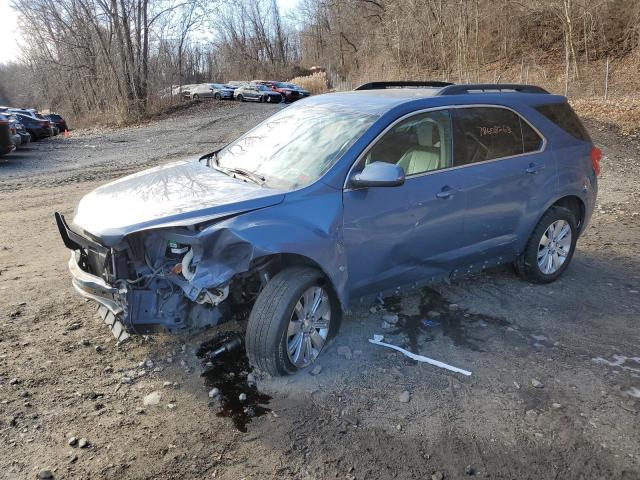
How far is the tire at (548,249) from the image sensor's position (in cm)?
507

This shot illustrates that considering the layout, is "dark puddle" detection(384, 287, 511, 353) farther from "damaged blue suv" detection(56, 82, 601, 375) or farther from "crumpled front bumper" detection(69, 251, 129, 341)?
"crumpled front bumper" detection(69, 251, 129, 341)

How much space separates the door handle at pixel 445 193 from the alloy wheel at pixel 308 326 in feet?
3.96

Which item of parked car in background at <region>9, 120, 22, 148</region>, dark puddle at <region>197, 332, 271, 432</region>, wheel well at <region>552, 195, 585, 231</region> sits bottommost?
dark puddle at <region>197, 332, 271, 432</region>

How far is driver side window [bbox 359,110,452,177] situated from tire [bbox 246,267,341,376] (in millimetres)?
1043

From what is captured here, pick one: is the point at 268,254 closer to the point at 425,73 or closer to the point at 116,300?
the point at 116,300

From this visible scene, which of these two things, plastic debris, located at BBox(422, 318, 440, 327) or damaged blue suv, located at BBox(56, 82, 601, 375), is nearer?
damaged blue suv, located at BBox(56, 82, 601, 375)

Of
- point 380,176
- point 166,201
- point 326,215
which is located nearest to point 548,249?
point 380,176

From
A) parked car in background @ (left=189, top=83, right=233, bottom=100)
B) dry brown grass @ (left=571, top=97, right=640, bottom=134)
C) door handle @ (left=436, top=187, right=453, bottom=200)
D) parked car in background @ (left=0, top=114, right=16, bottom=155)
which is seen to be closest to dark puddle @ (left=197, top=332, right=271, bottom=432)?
door handle @ (left=436, top=187, right=453, bottom=200)

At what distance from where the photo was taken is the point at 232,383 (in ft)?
11.8

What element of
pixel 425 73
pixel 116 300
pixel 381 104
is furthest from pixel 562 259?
pixel 425 73

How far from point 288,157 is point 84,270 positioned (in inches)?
66.6

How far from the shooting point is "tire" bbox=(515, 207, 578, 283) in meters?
5.07

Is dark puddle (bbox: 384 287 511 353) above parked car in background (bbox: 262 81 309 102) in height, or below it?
below

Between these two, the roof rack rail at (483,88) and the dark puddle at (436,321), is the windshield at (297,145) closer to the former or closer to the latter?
the roof rack rail at (483,88)
